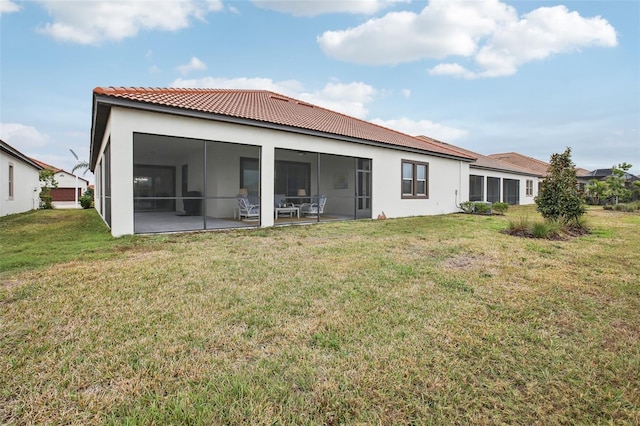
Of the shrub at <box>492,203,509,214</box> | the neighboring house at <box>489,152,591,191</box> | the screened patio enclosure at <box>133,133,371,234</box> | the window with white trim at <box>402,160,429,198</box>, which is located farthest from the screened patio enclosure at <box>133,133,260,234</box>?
the neighboring house at <box>489,152,591,191</box>

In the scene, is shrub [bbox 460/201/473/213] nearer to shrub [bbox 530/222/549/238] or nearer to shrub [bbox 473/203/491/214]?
shrub [bbox 473/203/491/214]

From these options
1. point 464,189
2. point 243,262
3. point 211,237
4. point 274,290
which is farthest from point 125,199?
point 464,189

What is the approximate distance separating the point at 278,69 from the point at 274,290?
17.5 metres

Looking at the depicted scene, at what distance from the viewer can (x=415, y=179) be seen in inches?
588

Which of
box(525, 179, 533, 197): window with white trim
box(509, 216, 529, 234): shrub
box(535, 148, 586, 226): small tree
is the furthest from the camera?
box(525, 179, 533, 197): window with white trim

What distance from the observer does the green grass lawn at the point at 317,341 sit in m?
1.80

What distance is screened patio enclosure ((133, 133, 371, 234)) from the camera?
12.2m

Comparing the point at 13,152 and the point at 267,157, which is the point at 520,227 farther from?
the point at 13,152

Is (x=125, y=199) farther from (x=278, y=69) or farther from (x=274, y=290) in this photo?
(x=278, y=69)

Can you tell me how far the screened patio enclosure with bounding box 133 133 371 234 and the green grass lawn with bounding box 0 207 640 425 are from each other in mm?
5851

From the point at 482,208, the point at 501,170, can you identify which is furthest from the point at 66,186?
the point at 501,170

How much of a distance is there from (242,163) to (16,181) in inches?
477

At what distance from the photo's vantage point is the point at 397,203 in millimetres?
14008

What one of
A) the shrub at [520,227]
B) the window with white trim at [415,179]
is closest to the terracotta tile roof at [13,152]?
the window with white trim at [415,179]
